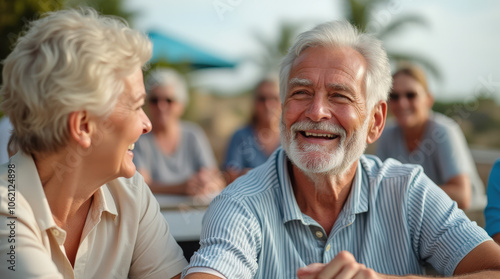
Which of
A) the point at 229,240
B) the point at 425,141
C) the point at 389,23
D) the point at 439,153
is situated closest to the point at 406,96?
the point at 425,141

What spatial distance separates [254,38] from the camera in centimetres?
1909

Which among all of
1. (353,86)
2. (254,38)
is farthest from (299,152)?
(254,38)

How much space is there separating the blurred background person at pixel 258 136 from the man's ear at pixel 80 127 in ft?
9.69

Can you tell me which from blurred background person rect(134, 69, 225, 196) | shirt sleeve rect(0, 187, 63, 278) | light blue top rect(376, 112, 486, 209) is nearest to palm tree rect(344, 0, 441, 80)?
blurred background person rect(134, 69, 225, 196)

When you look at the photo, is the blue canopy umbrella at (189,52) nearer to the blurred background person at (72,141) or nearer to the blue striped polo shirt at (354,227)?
the blue striped polo shirt at (354,227)

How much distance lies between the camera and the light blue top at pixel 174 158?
16.4 feet

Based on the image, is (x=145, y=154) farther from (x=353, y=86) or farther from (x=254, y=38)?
(x=254, y=38)

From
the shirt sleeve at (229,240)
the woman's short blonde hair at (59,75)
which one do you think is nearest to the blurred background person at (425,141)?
the shirt sleeve at (229,240)

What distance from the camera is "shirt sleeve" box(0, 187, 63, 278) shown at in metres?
1.56

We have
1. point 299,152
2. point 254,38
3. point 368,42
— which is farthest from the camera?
point 254,38

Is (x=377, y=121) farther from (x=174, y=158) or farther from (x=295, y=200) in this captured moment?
(x=174, y=158)

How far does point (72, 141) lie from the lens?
167 centimetres

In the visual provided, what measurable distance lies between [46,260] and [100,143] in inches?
15.3

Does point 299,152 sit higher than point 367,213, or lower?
higher
